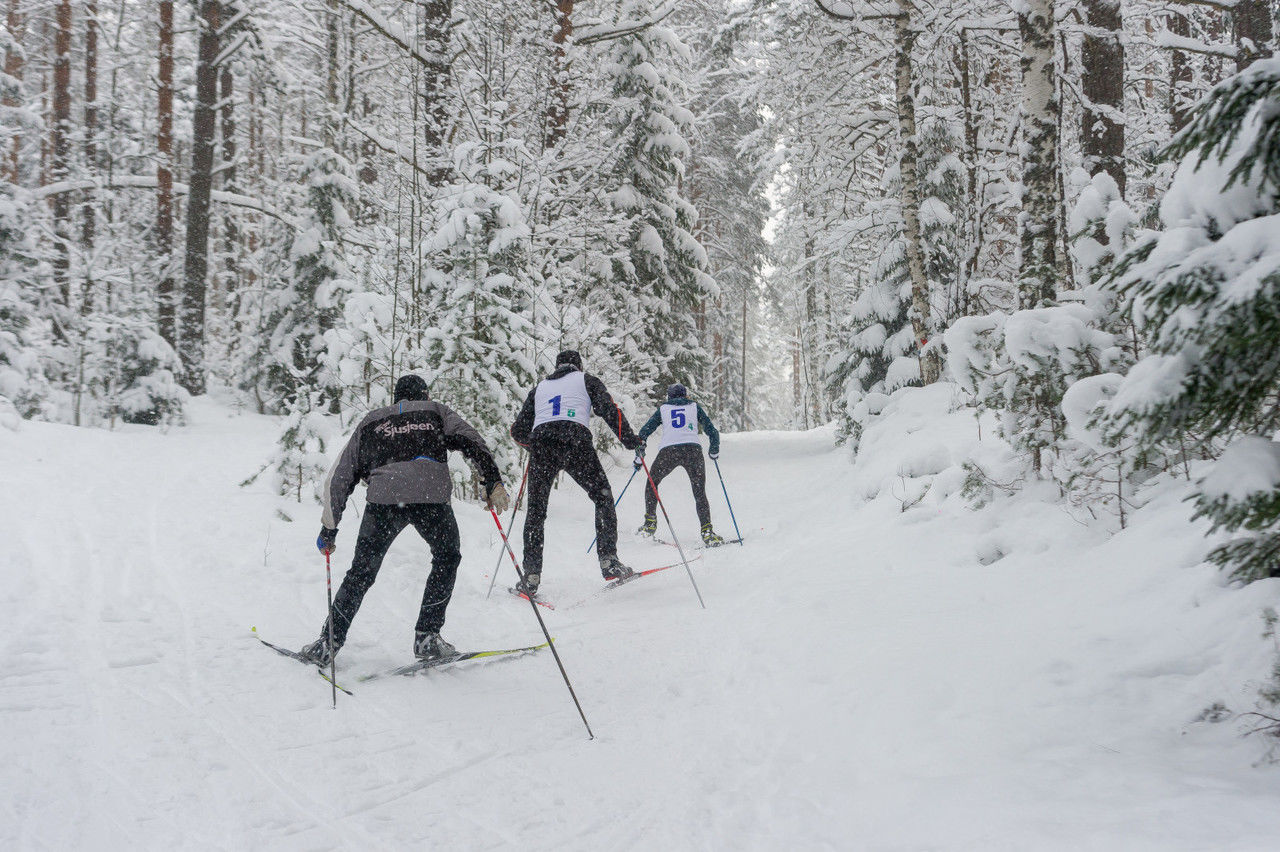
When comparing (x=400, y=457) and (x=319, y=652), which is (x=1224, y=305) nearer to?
(x=400, y=457)

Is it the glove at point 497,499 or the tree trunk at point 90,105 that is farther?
the tree trunk at point 90,105

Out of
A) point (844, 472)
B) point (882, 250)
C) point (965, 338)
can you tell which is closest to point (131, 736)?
point (965, 338)

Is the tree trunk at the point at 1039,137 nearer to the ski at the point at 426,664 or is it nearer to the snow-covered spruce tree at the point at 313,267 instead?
the ski at the point at 426,664

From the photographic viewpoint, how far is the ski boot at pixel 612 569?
23.0 ft

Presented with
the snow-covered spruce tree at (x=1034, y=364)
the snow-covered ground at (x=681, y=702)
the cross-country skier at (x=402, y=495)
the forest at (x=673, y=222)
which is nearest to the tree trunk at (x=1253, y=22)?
→ the forest at (x=673, y=222)

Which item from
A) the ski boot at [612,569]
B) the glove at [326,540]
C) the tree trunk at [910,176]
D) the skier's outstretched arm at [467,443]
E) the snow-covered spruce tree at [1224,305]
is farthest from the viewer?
the tree trunk at [910,176]

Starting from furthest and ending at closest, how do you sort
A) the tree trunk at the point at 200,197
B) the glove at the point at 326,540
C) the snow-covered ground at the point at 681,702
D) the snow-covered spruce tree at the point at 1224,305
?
the tree trunk at the point at 200,197 < the glove at the point at 326,540 < the snow-covered ground at the point at 681,702 < the snow-covered spruce tree at the point at 1224,305

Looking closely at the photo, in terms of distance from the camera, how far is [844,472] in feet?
39.5

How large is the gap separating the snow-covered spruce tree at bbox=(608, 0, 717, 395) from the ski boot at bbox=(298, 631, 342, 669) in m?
10.5

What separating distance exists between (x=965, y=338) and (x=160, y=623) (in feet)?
20.0

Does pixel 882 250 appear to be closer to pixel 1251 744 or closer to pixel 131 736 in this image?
pixel 1251 744

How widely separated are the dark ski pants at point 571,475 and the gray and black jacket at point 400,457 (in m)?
1.91

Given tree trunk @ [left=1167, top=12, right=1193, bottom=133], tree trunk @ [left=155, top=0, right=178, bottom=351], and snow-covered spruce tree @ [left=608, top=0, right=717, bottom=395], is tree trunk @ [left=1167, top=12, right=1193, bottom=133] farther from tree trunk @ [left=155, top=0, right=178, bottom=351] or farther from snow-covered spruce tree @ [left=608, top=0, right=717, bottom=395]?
tree trunk @ [left=155, top=0, right=178, bottom=351]

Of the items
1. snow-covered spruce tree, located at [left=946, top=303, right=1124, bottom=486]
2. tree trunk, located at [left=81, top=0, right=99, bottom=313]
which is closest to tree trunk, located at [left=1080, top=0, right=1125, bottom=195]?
snow-covered spruce tree, located at [left=946, top=303, right=1124, bottom=486]
